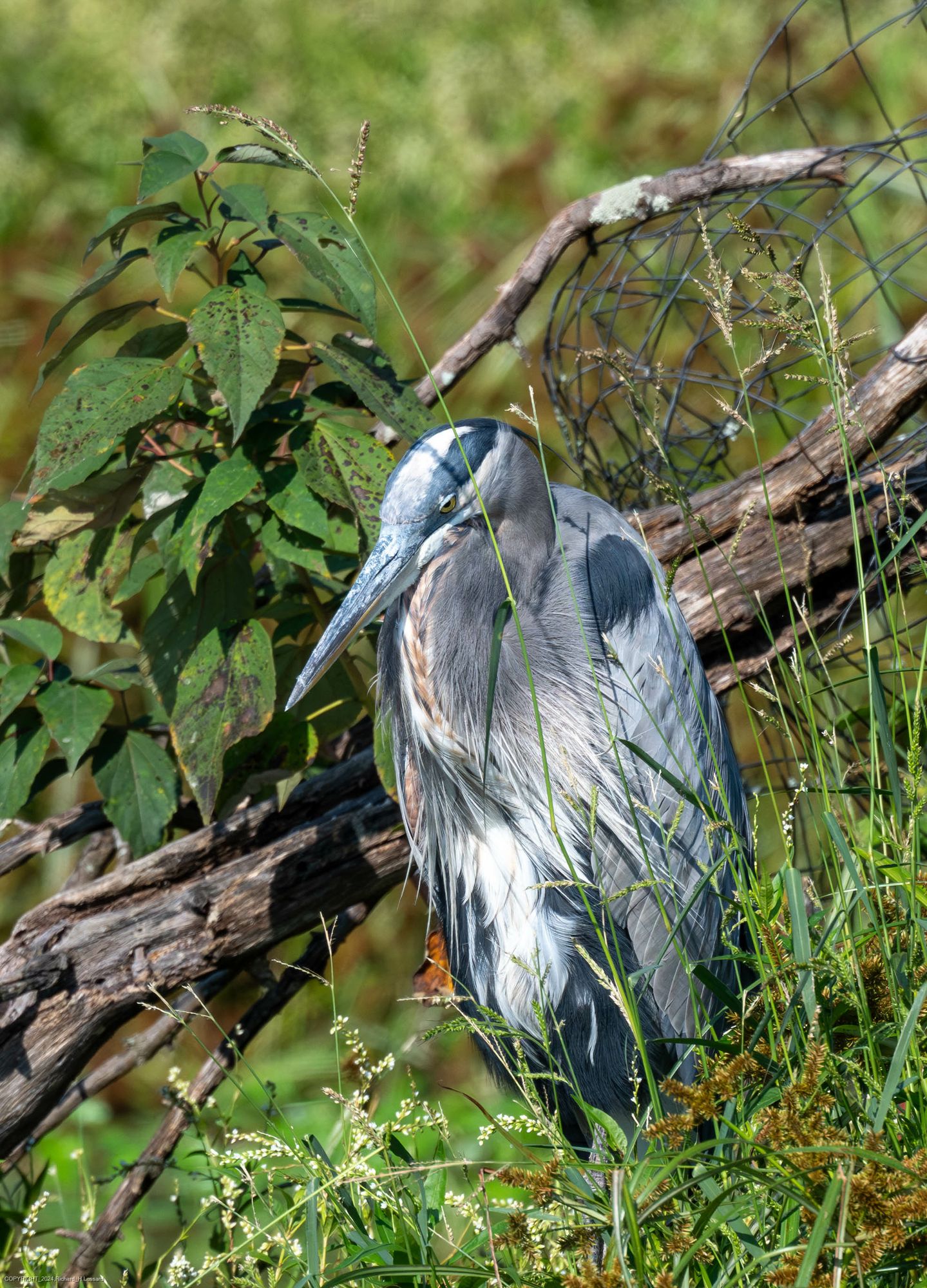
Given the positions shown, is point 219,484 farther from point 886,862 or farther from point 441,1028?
point 886,862

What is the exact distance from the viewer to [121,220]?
1.38 m

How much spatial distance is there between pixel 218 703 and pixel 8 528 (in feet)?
1.34

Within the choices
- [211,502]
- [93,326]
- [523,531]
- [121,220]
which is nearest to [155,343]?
[93,326]

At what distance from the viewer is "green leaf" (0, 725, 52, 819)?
1.56 m

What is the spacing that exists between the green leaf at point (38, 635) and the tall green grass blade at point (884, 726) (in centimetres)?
104

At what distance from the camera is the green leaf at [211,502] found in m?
1.39

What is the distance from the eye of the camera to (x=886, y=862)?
119cm

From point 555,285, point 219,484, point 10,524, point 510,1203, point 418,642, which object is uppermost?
point 555,285

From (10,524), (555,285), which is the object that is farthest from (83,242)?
(10,524)

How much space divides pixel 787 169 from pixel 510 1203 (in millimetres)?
1615

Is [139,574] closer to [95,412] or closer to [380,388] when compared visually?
[95,412]

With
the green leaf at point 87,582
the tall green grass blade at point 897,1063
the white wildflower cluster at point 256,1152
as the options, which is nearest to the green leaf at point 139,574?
the green leaf at point 87,582

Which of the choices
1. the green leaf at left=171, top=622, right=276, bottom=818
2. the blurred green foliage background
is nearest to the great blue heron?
the green leaf at left=171, top=622, right=276, bottom=818

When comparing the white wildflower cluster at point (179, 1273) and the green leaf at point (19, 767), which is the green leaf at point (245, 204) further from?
the white wildflower cluster at point (179, 1273)
